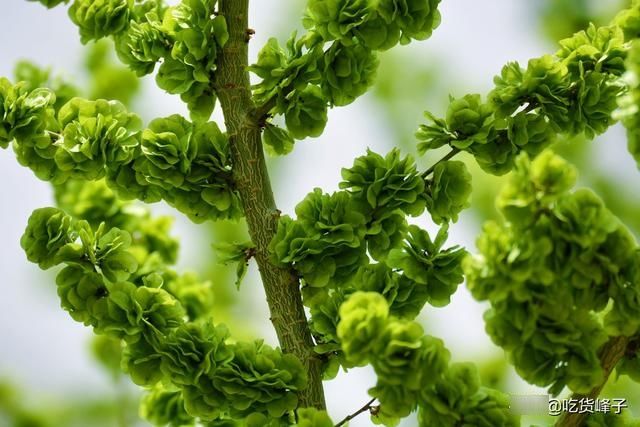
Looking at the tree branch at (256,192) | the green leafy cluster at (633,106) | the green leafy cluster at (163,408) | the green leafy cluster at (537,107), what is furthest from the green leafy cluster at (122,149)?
the green leafy cluster at (633,106)

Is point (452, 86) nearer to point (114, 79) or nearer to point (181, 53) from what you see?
point (114, 79)

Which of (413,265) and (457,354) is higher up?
(457,354)

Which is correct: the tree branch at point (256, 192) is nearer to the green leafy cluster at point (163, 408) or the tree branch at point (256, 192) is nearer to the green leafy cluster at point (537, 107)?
the green leafy cluster at point (537, 107)

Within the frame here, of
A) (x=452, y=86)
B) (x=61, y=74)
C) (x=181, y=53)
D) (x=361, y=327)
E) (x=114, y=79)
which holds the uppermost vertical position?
(x=452, y=86)

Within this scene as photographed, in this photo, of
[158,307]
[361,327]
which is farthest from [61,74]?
[361,327]

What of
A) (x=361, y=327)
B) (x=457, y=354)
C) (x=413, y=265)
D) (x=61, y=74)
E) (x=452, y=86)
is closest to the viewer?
(x=361, y=327)

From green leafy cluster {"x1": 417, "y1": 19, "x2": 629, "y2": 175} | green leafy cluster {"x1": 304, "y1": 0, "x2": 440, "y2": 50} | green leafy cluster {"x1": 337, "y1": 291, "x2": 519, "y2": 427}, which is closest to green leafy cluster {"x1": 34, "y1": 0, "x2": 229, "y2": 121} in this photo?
green leafy cluster {"x1": 304, "y1": 0, "x2": 440, "y2": 50}

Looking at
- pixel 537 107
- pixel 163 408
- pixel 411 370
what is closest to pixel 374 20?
pixel 537 107
